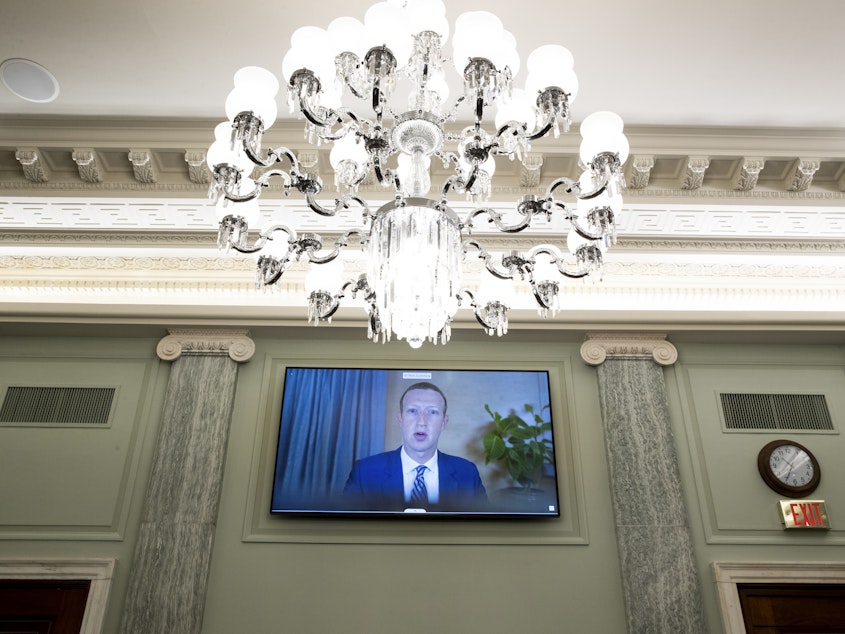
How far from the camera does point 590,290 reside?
14.9 ft

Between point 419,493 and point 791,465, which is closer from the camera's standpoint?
point 419,493

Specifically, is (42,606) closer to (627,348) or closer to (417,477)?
(417,477)

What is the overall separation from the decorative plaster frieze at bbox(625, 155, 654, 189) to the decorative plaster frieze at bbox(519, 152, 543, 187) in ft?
1.65

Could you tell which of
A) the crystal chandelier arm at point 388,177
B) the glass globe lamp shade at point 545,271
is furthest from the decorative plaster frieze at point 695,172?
the crystal chandelier arm at point 388,177

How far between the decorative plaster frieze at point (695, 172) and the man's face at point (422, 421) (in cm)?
193

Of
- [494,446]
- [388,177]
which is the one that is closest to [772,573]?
[494,446]

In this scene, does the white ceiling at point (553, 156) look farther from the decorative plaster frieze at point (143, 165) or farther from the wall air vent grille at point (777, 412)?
the wall air vent grille at point (777, 412)

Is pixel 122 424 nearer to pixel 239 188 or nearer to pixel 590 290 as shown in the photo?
pixel 239 188

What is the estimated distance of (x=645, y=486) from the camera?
154 inches

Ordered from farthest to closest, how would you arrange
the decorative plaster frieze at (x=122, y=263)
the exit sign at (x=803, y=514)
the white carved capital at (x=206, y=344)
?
the decorative plaster frieze at (x=122, y=263) → the white carved capital at (x=206, y=344) → the exit sign at (x=803, y=514)

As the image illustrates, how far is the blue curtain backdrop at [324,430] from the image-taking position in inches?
154

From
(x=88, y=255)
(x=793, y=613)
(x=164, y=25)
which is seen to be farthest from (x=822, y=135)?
(x=88, y=255)

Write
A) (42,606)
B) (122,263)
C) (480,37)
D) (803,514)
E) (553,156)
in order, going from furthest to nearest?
(122,263)
(803,514)
(553,156)
(42,606)
(480,37)

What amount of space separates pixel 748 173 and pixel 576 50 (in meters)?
1.31
